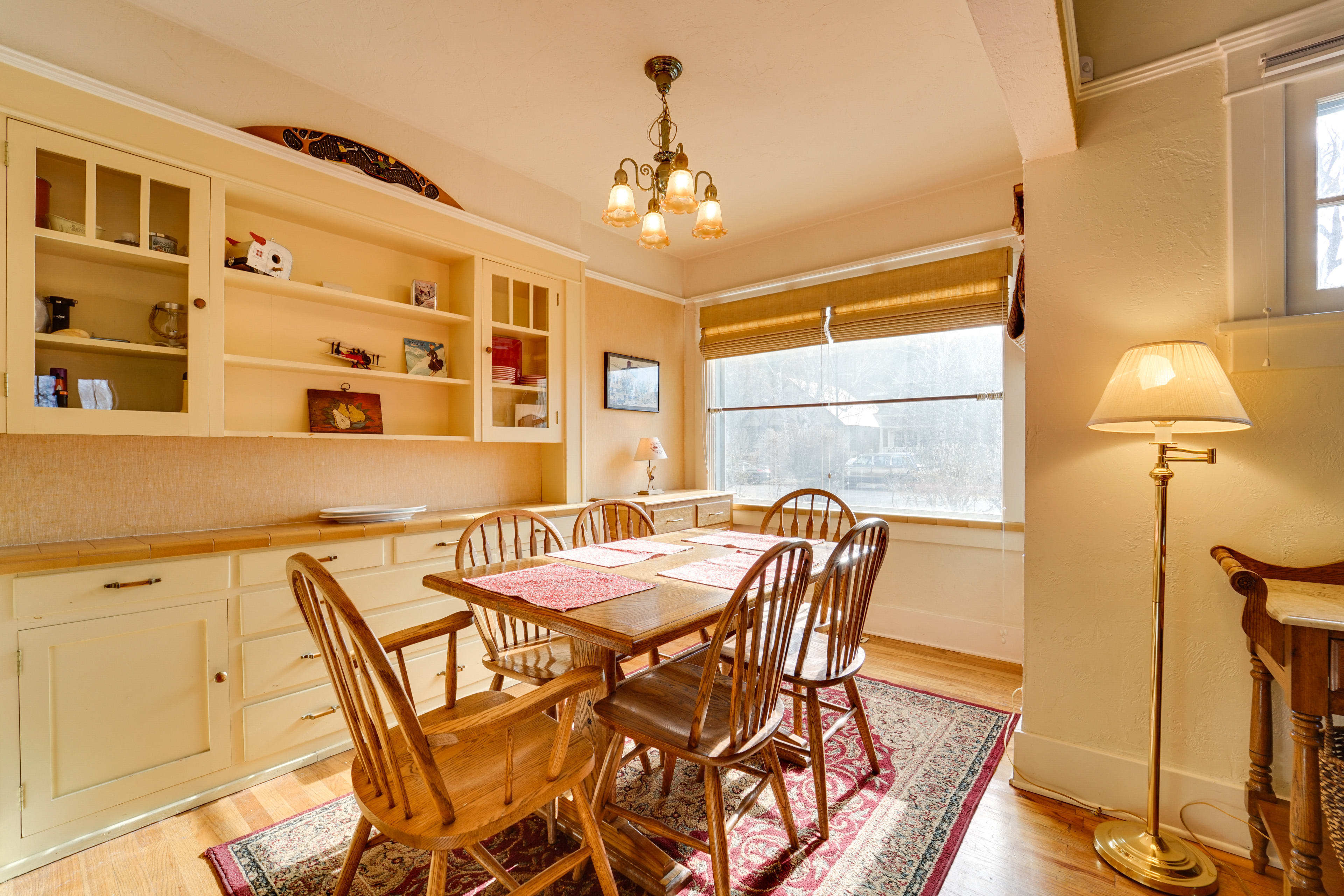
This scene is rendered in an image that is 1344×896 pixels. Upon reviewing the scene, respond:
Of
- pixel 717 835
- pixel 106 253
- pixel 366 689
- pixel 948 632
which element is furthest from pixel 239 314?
pixel 948 632

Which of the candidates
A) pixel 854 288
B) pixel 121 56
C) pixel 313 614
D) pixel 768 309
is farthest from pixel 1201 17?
pixel 121 56

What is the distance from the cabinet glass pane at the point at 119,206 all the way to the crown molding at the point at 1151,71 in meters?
3.21

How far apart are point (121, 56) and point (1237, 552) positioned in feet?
13.0

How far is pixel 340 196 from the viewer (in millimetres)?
2443

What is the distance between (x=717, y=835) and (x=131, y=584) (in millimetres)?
1947

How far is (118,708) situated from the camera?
5.87 feet

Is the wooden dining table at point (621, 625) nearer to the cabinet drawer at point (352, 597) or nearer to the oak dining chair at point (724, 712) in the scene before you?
the oak dining chair at point (724, 712)

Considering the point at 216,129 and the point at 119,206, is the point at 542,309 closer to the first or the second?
the point at 216,129

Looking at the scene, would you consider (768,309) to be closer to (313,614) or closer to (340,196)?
(340,196)

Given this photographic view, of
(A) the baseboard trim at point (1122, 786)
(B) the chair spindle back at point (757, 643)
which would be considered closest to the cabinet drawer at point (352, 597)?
(B) the chair spindle back at point (757, 643)

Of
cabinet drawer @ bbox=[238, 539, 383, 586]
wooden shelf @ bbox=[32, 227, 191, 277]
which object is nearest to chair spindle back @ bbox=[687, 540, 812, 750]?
cabinet drawer @ bbox=[238, 539, 383, 586]

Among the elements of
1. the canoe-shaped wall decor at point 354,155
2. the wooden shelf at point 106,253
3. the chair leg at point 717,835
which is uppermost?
the canoe-shaped wall decor at point 354,155

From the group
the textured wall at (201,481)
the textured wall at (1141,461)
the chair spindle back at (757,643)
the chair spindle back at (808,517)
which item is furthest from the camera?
the chair spindle back at (808,517)

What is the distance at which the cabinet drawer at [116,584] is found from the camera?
166 centimetres
